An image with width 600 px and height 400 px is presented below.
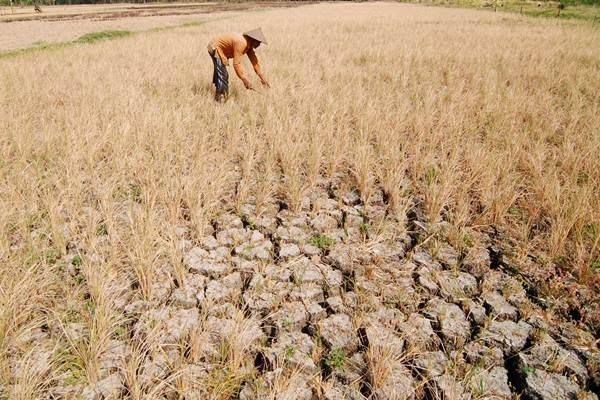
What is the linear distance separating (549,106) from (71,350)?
6950 millimetres

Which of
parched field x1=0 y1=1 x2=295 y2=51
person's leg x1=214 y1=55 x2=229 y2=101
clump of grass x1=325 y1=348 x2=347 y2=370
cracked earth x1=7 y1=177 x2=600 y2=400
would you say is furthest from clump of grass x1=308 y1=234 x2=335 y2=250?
parched field x1=0 y1=1 x2=295 y2=51

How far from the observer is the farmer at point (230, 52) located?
19.4ft

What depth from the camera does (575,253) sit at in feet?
8.61

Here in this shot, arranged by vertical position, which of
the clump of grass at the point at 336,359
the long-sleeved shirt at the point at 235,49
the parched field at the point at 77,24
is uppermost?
the parched field at the point at 77,24

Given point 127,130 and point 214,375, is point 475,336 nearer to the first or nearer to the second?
point 214,375

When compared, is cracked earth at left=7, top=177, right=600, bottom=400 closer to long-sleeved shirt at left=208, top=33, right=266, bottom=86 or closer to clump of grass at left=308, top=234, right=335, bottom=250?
clump of grass at left=308, top=234, right=335, bottom=250

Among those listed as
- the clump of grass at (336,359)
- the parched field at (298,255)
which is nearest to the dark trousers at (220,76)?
the parched field at (298,255)

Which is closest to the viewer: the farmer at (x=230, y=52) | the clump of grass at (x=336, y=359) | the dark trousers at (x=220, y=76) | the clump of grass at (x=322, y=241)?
the clump of grass at (x=336, y=359)

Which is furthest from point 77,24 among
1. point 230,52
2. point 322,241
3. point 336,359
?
point 336,359

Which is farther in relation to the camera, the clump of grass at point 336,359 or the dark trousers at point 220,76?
the dark trousers at point 220,76

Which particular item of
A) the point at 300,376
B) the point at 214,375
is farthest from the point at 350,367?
the point at 214,375

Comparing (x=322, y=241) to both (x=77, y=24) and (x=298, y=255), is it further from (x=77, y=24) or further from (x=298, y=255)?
(x=77, y=24)

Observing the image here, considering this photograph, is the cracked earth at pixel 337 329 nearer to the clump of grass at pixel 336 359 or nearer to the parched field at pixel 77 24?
the clump of grass at pixel 336 359

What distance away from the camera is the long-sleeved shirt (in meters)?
5.93
